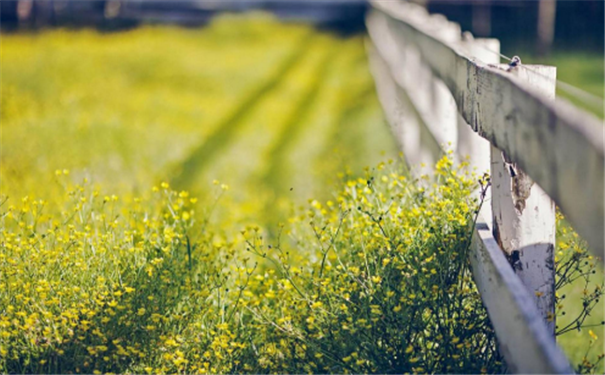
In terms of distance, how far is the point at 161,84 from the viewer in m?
13.0

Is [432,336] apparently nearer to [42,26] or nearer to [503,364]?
[503,364]

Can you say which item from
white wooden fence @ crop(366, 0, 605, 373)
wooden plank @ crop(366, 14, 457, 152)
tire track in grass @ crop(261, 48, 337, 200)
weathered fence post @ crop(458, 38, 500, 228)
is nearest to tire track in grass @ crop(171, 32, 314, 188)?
tire track in grass @ crop(261, 48, 337, 200)

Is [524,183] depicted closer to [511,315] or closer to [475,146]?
[511,315]

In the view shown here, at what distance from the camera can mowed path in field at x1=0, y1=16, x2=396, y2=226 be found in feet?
23.7

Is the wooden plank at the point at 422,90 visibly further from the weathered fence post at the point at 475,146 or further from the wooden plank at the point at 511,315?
the wooden plank at the point at 511,315

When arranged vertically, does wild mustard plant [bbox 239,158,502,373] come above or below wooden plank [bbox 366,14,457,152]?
below

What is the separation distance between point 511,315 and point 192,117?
325 inches

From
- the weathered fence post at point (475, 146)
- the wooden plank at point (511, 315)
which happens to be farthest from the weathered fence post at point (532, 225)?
the weathered fence post at point (475, 146)

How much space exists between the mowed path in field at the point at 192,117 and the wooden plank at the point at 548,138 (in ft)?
3.54

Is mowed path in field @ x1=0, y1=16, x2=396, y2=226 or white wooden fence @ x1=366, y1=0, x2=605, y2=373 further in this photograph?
mowed path in field @ x1=0, y1=16, x2=396, y2=226

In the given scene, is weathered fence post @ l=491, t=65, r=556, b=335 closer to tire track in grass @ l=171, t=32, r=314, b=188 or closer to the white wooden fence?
the white wooden fence

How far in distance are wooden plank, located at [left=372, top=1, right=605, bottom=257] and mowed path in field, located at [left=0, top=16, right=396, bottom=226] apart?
1.08 metres

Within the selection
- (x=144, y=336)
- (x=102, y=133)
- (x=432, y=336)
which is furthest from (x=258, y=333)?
(x=102, y=133)

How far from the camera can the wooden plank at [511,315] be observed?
2.24m
